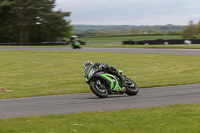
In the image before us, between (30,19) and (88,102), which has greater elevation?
(30,19)

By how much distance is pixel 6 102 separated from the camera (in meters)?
9.11

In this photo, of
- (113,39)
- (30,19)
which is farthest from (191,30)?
(30,19)

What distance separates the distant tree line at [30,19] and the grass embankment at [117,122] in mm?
53891

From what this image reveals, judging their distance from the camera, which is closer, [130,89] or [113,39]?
[130,89]

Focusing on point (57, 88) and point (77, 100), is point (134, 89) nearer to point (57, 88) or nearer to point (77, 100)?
point (77, 100)

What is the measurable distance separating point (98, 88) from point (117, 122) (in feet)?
9.89

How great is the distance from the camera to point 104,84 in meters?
9.27

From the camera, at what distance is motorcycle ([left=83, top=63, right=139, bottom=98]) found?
29.7 feet

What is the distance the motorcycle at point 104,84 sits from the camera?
904 cm

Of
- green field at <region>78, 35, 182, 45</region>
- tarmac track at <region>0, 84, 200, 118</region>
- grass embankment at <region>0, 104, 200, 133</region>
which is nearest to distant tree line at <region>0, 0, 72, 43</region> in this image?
green field at <region>78, 35, 182, 45</region>

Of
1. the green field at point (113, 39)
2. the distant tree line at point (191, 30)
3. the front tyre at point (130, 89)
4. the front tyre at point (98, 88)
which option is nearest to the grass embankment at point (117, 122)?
the front tyre at point (98, 88)

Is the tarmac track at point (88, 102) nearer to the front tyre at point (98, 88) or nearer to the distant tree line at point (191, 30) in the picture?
the front tyre at point (98, 88)

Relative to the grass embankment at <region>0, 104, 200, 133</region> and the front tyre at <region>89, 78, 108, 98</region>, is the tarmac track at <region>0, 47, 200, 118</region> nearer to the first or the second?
the front tyre at <region>89, 78, 108, 98</region>

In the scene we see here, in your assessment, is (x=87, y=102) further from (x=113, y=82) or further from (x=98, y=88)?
(x=113, y=82)
